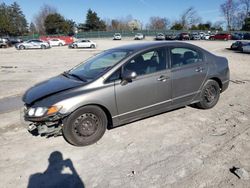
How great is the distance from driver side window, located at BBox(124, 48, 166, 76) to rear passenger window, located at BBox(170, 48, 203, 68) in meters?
0.25

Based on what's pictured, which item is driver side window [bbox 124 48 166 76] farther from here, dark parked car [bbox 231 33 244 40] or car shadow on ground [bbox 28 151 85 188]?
dark parked car [bbox 231 33 244 40]

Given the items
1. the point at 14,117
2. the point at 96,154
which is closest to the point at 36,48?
the point at 14,117

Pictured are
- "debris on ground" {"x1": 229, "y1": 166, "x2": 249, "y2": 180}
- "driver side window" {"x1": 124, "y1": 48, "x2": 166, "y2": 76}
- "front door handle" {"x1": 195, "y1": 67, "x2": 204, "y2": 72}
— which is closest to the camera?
"debris on ground" {"x1": 229, "y1": 166, "x2": 249, "y2": 180}

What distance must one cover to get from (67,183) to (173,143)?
6.02 feet

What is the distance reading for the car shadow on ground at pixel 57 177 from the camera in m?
3.02

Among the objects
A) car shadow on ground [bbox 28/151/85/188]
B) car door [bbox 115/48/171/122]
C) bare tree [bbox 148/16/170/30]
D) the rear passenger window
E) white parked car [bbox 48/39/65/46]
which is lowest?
car shadow on ground [bbox 28/151/85/188]

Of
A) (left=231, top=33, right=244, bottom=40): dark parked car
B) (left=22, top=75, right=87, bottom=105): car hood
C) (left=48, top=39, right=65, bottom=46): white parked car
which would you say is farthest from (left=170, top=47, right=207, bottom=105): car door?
(left=231, top=33, right=244, bottom=40): dark parked car

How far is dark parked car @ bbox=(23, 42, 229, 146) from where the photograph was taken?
3754 millimetres

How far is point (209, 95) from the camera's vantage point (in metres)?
5.38

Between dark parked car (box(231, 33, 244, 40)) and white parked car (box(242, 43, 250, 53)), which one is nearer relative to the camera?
white parked car (box(242, 43, 250, 53))

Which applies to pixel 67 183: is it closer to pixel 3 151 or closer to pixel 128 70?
pixel 3 151

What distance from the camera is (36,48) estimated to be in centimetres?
3438

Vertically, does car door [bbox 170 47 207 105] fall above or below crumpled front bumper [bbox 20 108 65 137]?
above

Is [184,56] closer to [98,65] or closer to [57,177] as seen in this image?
[98,65]
